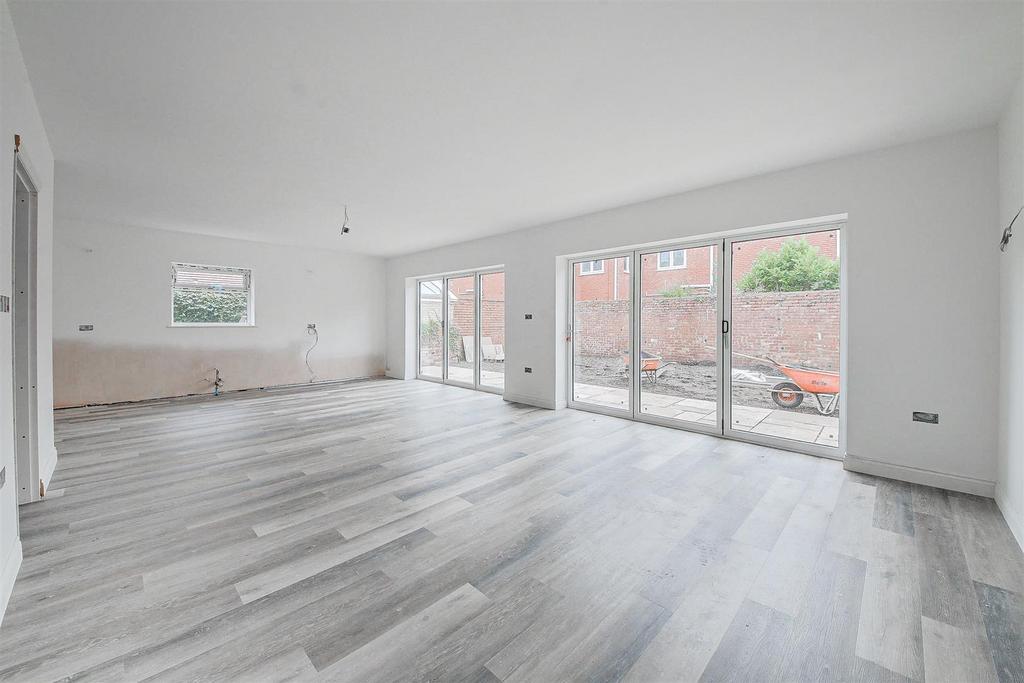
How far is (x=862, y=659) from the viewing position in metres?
1.53

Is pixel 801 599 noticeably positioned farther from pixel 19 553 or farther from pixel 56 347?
pixel 56 347

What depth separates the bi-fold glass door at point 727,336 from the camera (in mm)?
3842

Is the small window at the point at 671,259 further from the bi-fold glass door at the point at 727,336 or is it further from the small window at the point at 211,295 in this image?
the small window at the point at 211,295

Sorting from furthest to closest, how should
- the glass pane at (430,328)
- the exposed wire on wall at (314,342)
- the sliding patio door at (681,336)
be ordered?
the glass pane at (430,328)
the exposed wire on wall at (314,342)
the sliding patio door at (681,336)

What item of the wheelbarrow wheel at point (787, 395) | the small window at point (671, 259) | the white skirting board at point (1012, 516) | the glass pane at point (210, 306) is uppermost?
the small window at point (671, 259)

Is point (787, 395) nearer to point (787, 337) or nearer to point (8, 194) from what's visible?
point (787, 337)

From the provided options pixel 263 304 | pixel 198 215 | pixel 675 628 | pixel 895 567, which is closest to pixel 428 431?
pixel 675 628

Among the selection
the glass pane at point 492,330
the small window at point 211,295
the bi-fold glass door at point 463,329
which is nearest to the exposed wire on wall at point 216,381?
the small window at point 211,295

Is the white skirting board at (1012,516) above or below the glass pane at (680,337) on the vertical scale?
below

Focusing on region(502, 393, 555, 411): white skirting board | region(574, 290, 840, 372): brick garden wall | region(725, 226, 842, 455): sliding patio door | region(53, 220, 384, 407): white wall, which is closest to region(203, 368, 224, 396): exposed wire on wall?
region(53, 220, 384, 407): white wall

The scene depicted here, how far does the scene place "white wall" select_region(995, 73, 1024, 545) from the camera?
7.93 feet

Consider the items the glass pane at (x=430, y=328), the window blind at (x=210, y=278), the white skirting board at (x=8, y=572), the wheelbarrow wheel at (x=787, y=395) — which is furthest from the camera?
the glass pane at (x=430, y=328)

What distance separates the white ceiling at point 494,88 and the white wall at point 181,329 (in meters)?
2.16

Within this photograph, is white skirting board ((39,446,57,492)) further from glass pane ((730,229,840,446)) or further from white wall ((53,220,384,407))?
glass pane ((730,229,840,446))
